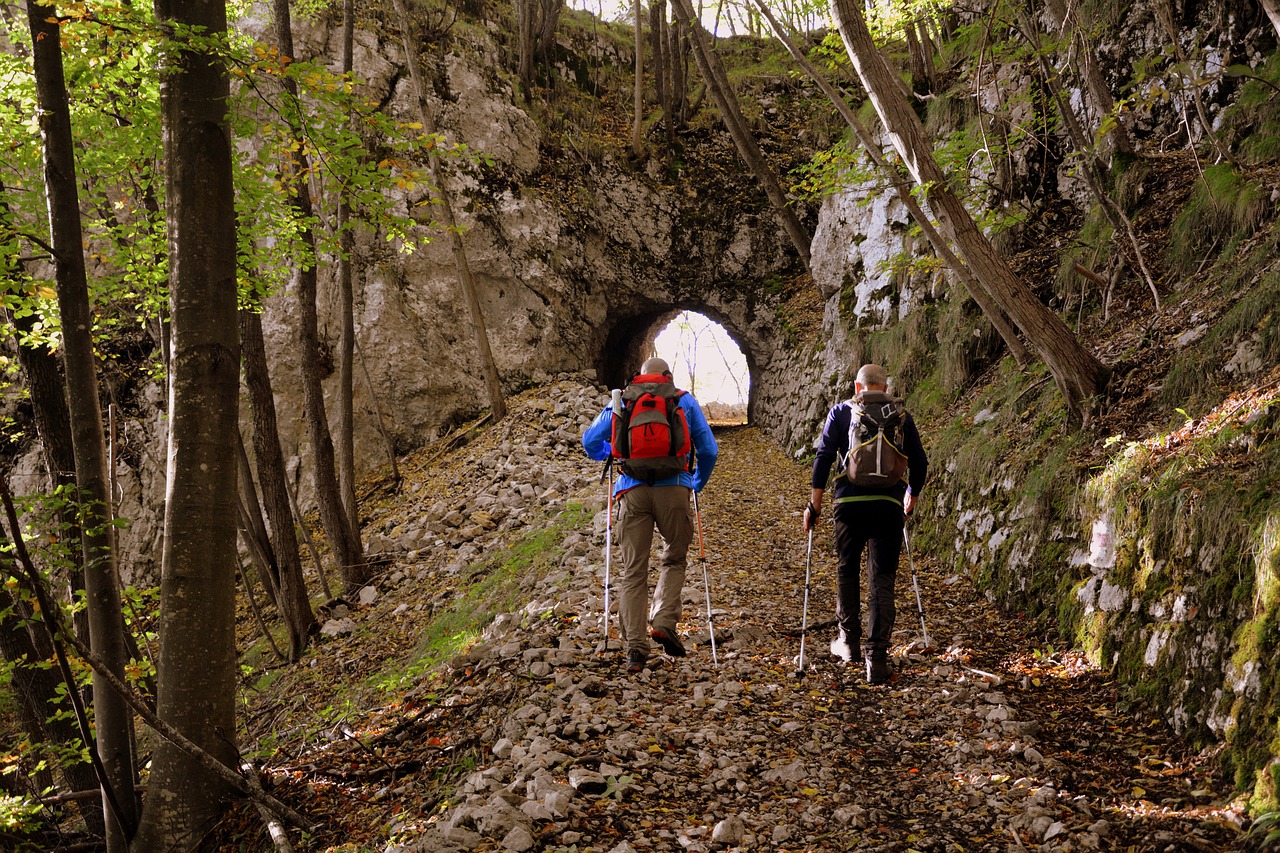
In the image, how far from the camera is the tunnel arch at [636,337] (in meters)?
18.0

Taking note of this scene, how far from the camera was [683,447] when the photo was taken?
16.9 feet

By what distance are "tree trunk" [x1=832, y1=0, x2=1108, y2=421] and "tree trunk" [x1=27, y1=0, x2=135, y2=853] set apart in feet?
19.0

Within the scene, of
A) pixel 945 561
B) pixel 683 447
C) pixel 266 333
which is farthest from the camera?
pixel 266 333

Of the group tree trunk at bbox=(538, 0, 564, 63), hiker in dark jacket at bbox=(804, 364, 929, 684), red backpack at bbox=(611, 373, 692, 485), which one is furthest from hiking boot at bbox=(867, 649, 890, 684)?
tree trunk at bbox=(538, 0, 564, 63)

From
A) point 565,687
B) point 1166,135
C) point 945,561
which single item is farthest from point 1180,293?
point 565,687

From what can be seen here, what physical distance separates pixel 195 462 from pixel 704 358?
122 feet

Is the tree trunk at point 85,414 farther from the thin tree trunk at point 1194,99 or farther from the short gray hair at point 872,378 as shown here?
the thin tree trunk at point 1194,99

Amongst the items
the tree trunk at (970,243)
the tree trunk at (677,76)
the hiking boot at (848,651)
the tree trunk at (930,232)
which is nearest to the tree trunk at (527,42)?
the tree trunk at (677,76)

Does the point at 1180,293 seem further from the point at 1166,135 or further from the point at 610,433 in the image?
the point at 610,433

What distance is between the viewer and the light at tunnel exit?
3650cm

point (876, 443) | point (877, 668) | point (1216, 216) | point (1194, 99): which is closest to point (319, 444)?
point (876, 443)

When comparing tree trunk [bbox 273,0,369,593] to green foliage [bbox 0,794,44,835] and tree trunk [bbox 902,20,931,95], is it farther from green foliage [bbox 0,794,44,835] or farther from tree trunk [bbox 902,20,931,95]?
tree trunk [bbox 902,20,931,95]

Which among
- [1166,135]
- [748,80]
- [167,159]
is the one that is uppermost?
[748,80]

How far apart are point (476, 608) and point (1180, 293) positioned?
718 cm
